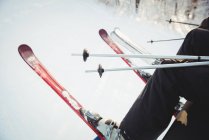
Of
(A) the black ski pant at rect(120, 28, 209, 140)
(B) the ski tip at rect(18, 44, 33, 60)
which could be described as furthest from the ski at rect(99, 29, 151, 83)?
(A) the black ski pant at rect(120, 28, 209, 140)

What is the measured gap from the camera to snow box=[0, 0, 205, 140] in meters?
2.01

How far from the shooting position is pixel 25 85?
2498 mm

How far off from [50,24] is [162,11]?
3.85 meters

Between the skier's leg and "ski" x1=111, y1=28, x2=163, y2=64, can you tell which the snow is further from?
the skier's leg

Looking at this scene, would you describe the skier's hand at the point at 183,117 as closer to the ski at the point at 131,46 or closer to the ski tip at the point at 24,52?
the ski tip at the point at 24,52

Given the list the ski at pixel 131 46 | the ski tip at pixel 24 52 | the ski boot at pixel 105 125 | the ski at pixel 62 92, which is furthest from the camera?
the ski at pixel 131 46

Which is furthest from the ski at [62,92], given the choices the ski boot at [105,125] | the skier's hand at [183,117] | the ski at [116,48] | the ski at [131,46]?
the ski at [131,46]

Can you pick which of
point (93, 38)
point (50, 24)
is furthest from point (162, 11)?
point (50, 24)

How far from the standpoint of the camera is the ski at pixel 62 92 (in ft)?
5.49

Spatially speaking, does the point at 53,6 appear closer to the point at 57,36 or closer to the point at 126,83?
the point at 57,36

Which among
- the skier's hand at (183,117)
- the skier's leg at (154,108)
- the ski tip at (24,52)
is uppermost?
the ski tip at (24,52)

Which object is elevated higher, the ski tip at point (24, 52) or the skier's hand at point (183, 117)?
the ski tip at point (24, 52)

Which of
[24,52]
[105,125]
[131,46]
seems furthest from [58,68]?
[105,125]

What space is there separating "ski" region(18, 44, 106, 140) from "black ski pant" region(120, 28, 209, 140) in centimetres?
59
